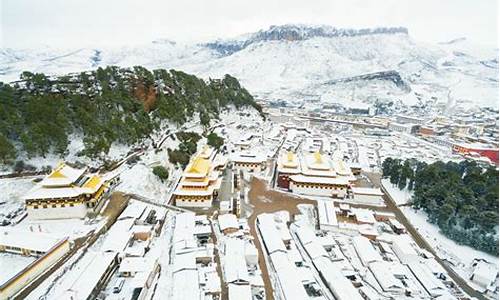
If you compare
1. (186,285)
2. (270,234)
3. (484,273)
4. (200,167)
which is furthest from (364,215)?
(186,285)

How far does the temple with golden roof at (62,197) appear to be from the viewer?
24.6 meters

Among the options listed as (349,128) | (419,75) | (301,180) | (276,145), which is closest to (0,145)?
(301,180)

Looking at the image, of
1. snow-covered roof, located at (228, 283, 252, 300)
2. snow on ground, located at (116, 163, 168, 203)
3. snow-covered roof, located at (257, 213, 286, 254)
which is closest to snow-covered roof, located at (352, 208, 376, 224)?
snow-covered roof, located at (257, 213, 286, 254)

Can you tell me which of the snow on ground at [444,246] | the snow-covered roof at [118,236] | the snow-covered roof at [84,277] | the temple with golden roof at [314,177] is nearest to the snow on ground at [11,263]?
the snow-covered roof at [84,277]

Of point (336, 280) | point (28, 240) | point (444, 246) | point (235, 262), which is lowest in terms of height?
point (444, 246)

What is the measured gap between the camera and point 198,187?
31859 mm

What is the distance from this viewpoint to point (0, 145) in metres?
26.8

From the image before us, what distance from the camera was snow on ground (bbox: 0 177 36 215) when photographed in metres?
25.1

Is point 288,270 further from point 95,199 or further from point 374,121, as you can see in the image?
point 374,121

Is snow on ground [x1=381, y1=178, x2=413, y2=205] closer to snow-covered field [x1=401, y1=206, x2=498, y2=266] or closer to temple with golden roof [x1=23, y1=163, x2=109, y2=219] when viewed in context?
snow-covered field [x1=401, y1=206, x2=498, y2=266]

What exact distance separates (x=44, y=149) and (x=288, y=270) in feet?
81.4

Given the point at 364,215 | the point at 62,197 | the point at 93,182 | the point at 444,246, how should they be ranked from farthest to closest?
1. the point at 364,215
2. the point at 444,246
3. the point at 93,182
4. the point at 62,197

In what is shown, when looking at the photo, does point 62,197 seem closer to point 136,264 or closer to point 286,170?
point 136,264

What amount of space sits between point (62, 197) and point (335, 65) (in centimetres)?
14688
